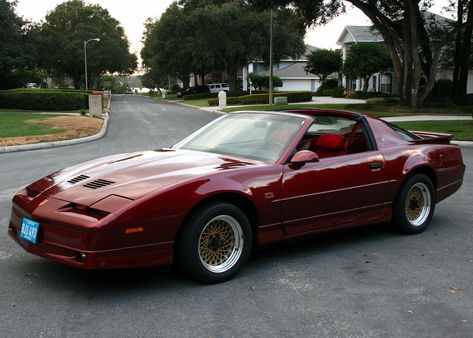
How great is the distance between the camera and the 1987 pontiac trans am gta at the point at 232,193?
13.5 ft

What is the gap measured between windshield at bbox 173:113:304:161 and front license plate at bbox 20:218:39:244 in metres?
1.83

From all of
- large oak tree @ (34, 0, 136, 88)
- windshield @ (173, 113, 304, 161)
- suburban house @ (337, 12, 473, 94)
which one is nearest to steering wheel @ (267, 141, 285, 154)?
windshield @ (173, 113, 304, 161)

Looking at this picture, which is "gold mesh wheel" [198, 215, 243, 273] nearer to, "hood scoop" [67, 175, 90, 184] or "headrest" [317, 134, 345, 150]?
"hood scoop" [67, 175, 90, 184]

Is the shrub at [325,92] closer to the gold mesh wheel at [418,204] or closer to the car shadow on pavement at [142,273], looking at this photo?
the gold mesh wheel at [418,204]

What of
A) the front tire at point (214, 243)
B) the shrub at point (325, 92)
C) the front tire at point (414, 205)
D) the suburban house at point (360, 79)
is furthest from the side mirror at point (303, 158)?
the shrub at point (325, 92)

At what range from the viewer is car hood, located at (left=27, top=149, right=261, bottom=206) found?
4293mm

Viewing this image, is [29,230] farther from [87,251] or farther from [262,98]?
[262,98]

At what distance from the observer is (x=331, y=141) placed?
18.9 ft

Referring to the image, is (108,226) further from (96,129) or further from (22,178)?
(96,129)

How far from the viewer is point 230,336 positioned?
3564mm

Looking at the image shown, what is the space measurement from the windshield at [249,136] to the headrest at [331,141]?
16.7 inches

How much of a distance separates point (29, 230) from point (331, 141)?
302cm

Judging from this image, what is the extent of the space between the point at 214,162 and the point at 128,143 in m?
12.6

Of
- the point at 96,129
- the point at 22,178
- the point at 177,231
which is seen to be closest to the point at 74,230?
the point at 177,231
